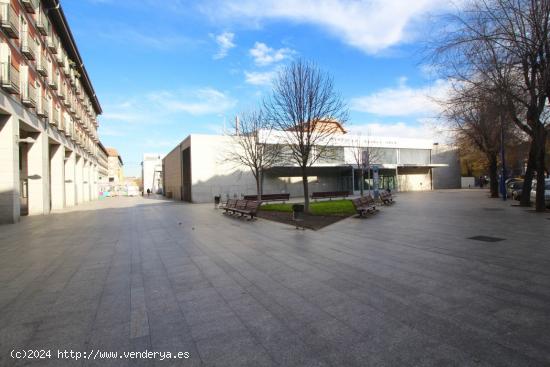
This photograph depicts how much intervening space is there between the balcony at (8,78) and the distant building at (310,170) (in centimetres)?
1461

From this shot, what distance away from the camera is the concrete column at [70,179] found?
29455 millimetres

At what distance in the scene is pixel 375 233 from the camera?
32.8 feet

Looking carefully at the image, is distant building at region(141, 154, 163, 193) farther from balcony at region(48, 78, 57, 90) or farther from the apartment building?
balcony at region(48, 78, 57, 90)

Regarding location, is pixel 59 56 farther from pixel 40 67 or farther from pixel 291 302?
pixel 291 302

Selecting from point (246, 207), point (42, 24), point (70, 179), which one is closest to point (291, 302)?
point (246, 207)

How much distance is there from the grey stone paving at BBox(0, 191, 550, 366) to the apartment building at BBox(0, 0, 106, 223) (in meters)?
9.48

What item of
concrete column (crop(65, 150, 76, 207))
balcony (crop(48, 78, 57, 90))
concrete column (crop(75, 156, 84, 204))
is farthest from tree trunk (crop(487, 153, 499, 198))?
concrete column (crop(75, 156, 84, 204))

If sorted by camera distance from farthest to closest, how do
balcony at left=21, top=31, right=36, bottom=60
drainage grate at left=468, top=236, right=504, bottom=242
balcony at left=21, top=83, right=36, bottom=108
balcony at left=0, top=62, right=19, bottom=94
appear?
balcony at left=21, top=31, right=36, bottom=60 < balcony at left=21, top=83, right=36, bottom=108 < balcony at left=0, top=62, right=19, bottom=94 < drainage grate at left=468, top=236, right=504, bottom=242

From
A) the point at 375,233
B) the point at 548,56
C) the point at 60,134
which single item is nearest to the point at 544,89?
the point at 548,56

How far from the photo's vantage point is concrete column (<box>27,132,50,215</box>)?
19.2 meters

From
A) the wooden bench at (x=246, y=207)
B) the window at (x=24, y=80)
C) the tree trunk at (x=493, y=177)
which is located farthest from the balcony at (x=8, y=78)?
the tree trunk at (x=493, y=177)

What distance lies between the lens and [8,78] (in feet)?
46.4

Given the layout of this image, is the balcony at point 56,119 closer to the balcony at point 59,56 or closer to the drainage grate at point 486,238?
the balcony at point 59,56

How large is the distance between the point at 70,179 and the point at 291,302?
1258 inches
